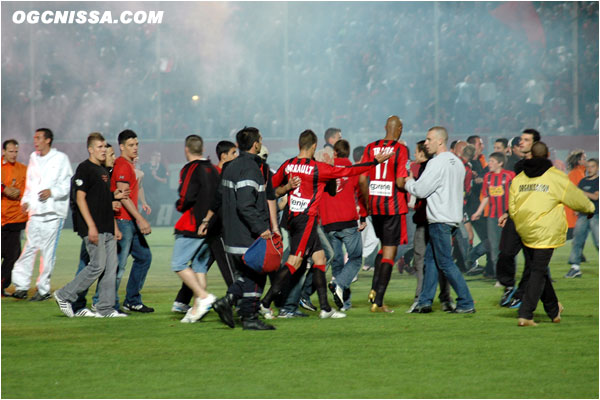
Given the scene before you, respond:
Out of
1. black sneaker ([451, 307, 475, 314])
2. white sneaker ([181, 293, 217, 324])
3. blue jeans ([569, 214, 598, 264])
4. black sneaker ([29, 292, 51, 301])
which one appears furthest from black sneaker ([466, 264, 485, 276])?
black sneaker ([29, 292, 51, 301])

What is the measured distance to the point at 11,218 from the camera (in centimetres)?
950

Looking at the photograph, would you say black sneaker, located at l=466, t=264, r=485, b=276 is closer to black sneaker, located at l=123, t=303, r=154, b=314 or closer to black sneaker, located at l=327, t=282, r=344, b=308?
black sneaker, located at l=327, t=282, r=344, b=308

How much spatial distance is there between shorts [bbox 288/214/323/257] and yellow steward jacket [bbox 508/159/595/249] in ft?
5.54

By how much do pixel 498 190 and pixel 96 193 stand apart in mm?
5183

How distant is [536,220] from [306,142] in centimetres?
196

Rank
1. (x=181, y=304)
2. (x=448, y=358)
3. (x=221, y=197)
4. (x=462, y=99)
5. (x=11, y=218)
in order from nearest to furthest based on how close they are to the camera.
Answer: (x=448, y=358)
(x=221, y=197)
(x=181, y=304)
(x=11, y=218)
(x=462, y=99)

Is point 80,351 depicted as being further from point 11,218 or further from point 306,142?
→ point 11,218

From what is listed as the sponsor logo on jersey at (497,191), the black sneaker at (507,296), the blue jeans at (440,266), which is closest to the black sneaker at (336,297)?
the blue jeans at (440,266)

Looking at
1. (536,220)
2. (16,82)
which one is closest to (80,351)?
(536,220)

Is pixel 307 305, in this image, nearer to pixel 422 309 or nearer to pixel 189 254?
pixel 422 309

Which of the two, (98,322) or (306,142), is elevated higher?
(306,142)

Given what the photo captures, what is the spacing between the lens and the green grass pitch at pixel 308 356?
5.03 m

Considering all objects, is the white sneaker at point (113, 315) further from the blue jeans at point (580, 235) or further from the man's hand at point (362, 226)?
the blue jeans at point (580, 235)

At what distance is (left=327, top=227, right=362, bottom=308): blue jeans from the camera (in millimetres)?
8062
